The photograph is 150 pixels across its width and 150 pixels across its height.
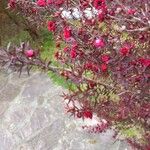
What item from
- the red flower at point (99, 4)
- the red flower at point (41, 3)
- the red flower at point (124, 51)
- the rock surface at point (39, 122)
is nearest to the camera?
the red flower at point (124, 51)

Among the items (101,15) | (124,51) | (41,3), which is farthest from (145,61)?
(41,3)

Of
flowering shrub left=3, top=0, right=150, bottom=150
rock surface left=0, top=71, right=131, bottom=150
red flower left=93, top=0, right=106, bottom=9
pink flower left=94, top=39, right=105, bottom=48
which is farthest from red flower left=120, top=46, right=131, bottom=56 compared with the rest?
rock surface left=0, top=71, right=131, bottom=150

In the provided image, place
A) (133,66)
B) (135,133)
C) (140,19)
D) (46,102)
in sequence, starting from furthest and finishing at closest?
(46,102) < (135,133) < (133,66) < (140,19)

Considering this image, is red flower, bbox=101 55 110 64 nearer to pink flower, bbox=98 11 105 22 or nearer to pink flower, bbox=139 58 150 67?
pink flower, bbox=139 58 150 67

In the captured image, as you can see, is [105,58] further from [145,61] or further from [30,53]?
[30,53]

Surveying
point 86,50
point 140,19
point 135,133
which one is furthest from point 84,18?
point 135,133

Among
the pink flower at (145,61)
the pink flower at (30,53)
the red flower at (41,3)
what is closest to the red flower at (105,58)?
the pink flower at (145,61)

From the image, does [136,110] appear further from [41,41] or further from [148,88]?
[41,41]

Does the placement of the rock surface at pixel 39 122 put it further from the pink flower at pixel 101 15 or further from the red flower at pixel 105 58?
the red flower at pixel 105 58
